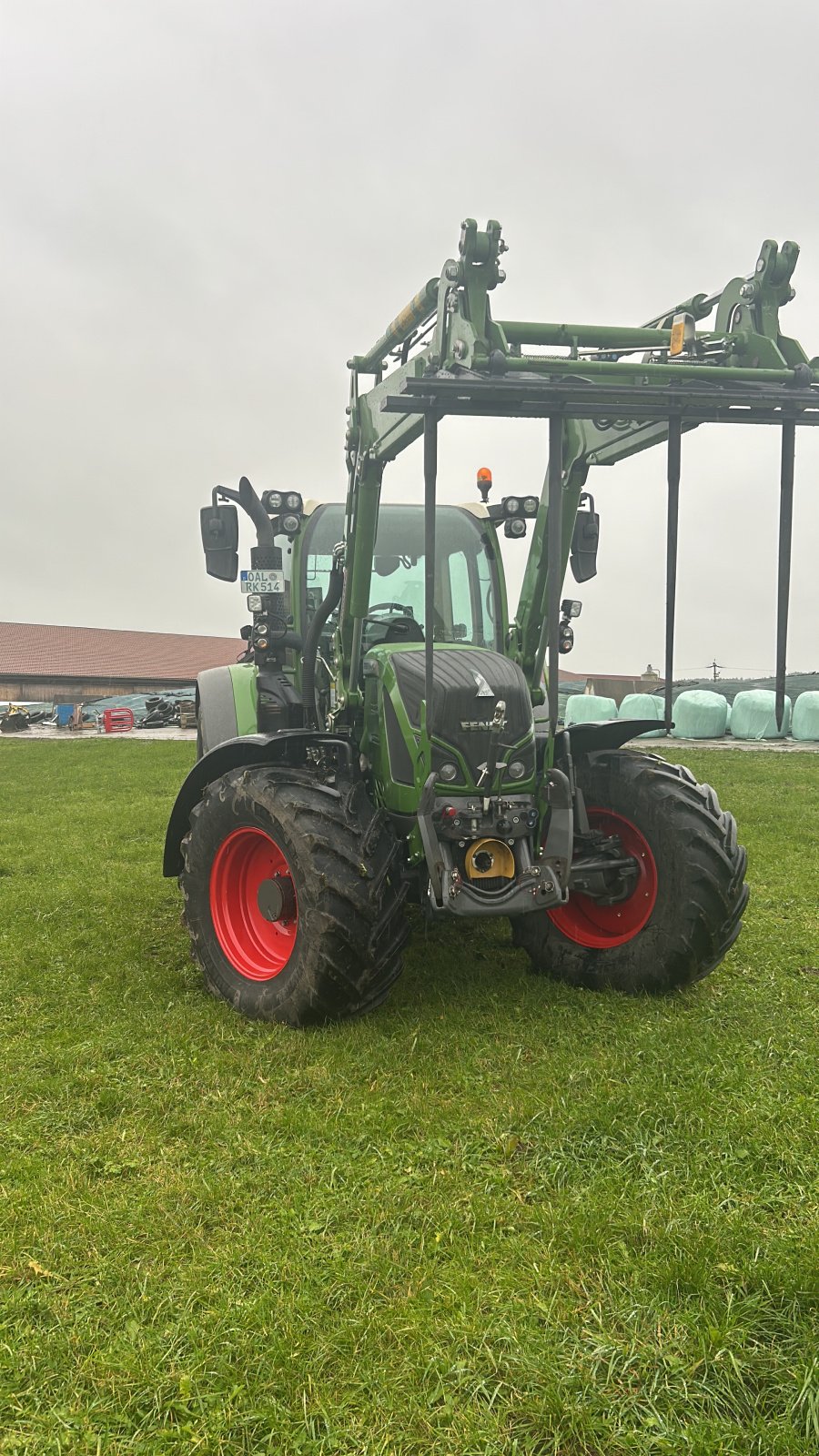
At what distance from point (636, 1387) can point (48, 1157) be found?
1.94 metres

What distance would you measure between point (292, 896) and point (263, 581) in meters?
2.08

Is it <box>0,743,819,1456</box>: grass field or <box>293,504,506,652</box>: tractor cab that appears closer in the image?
<box>0,743,819,1456</box>: grass field

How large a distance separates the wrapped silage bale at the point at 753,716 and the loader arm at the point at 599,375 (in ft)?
48.4

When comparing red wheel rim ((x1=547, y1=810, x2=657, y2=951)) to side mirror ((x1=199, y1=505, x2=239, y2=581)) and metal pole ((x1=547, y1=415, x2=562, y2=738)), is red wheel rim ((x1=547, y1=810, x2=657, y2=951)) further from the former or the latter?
side mirror ((x1=199, y1=505, x2=239, y2=581))

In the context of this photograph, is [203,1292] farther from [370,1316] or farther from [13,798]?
[13,798]

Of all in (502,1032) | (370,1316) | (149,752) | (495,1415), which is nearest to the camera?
(495,1415)

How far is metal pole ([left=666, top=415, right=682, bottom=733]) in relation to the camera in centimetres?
401

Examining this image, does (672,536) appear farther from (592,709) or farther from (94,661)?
(94,661)

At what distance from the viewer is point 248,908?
4828 mm

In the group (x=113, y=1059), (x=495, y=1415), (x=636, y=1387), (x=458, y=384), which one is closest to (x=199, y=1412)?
(x=495, y=1415)

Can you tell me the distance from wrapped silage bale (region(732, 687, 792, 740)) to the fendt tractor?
46.2 feet

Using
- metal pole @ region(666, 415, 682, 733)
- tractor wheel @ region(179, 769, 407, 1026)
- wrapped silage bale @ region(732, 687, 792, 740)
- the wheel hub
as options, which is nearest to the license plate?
tractor wheel @ region(179, 769, 407, 1026)

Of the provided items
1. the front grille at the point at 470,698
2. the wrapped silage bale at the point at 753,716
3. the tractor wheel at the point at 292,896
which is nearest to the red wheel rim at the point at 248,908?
the tractor wheel at the point at 292,896

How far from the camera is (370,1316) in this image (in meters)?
2.37
